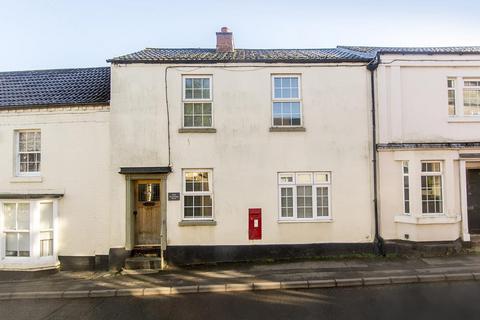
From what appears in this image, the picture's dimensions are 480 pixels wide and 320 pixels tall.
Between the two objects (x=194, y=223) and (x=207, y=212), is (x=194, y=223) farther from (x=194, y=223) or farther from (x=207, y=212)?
(x=207, y=212)

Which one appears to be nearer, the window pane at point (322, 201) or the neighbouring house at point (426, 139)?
the neighbouring house at point (426, 139)

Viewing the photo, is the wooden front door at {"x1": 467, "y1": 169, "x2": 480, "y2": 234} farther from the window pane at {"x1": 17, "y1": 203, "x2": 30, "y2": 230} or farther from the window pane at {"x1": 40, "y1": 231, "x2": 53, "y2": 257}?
the window pane at {"x1": 17, "y1": 203, "x2": 30, "y2": 230}

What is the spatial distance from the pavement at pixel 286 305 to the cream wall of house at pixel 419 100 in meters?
4.94

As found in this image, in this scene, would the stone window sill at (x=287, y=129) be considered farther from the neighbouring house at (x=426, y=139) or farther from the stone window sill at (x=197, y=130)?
the neighbouring house at (x=426, y=139)

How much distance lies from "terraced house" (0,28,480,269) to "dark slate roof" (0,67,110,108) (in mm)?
118

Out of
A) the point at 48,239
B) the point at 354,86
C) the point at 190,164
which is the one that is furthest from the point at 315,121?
the point at 48,239

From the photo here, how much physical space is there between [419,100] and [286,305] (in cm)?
830

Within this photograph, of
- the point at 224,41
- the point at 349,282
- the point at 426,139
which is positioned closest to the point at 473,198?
the point at 426,139

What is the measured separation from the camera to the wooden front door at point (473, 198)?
1216 cm

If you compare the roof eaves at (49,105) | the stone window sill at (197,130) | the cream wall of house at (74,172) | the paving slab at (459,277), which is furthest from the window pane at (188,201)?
the paving slab at (459,277)

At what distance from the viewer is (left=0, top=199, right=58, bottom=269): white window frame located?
10547mm

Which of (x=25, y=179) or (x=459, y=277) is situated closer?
(x=459, y=277)

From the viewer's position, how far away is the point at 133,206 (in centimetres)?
1109

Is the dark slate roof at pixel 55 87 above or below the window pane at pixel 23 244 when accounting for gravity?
above
